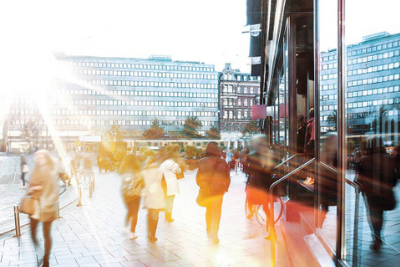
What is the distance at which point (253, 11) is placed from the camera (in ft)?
56.3

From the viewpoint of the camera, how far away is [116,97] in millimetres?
109438

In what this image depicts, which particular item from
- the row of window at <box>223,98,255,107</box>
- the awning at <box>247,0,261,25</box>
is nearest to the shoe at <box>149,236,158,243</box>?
the awning at <box>247,0,261,25</box>

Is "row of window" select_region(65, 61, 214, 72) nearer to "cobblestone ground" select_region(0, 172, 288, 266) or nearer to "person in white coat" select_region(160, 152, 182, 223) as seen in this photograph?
"cobblestone ground" select_region(0, 172, 288, 266)

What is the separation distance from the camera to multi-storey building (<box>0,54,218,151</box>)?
106562 millimetres

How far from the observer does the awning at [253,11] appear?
16519mm

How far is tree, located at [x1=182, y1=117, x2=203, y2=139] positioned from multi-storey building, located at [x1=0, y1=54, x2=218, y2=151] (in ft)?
23.9

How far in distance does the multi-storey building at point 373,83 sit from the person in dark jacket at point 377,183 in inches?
9.0

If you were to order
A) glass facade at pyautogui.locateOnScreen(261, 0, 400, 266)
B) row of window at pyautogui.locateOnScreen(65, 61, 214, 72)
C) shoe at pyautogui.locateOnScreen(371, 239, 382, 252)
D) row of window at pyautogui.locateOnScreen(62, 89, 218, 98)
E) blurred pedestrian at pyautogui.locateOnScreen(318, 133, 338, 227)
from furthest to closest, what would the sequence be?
row of window at pyautogui.locateOnScreen(65, 61, 214, 72), row of window at pyautogui.locateOnScreen(62, 89, 218, 98), blurred pedestrian at pyautogui.locateOnScreen(318, 133, 338, 227), shoe at pyautogui.locateOnScreen(371, 239, 382, 252), glass facade at pyautogui.locateOnScreen(261, 0, 400, 266)

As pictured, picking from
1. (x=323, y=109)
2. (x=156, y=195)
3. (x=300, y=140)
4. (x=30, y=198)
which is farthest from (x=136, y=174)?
(x=323, y=109)

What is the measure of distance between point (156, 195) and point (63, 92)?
10560cm

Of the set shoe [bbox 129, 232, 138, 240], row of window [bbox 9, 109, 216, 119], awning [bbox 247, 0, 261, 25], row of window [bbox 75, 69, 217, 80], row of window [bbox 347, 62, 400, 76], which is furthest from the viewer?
row of window [bbox 75, 69, 217, 80]

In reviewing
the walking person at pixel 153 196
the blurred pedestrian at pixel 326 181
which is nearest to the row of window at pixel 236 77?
the walking person at pixel 153 196

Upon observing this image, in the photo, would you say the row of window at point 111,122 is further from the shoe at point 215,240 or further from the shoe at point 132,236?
the shoe at point 215,240

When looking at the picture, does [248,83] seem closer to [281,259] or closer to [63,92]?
[63,92]
